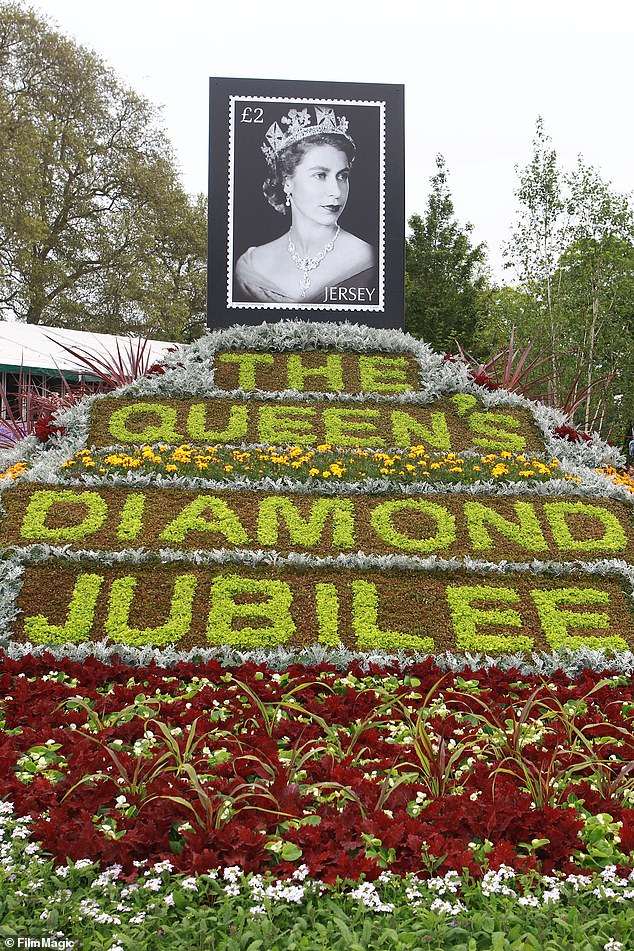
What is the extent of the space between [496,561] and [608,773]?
3102mm

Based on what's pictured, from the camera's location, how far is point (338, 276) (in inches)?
425

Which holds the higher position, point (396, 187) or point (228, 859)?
point (396, 187)

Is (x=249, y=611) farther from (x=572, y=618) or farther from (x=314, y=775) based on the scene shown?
(x=314, y=775)

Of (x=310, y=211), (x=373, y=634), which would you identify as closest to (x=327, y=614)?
(x=373, y=634)

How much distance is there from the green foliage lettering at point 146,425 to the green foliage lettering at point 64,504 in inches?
49.0

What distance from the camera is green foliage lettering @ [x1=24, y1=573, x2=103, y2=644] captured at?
5.65 m

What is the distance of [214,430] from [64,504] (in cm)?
198

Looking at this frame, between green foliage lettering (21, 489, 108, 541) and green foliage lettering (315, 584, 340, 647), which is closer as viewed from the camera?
green foliage lettering (315, 584, 340, 647)

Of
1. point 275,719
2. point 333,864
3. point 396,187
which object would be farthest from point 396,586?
point 396,187

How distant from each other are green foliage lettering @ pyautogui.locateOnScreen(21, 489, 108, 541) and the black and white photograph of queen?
4471 mm

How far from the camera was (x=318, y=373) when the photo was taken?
9641 mm

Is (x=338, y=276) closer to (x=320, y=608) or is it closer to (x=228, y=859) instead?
(x=320, y=608)

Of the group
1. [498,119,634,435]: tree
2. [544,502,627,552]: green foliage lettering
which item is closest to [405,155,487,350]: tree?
[498,119,634,435]: tree

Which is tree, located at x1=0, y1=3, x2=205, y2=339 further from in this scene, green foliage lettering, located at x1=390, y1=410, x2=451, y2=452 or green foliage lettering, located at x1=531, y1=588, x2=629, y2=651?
green foliage lettering, located at x1=531, y1=588, x2=629, y2=651
